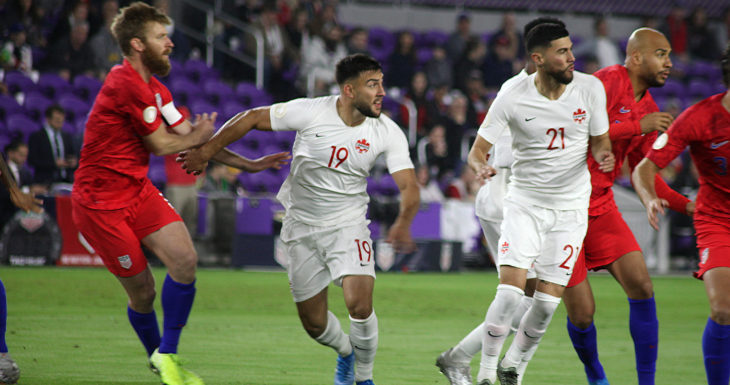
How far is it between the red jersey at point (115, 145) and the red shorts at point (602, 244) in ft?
9.36

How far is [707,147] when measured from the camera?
5668 millimetres

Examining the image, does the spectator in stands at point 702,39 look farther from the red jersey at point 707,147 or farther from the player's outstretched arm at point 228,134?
the player's outstretched arm at point 228,134

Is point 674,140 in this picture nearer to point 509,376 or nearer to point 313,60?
point 509,376

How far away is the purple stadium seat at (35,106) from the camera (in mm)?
16391

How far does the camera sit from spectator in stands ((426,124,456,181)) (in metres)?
18.3

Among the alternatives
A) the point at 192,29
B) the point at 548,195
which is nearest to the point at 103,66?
the point at 192,29

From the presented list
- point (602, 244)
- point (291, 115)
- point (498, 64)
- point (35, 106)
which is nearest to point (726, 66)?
point (602, 244)

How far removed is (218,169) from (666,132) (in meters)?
11.2

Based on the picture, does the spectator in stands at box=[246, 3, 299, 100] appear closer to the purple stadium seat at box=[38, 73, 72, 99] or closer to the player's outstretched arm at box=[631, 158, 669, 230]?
the purple stadium seat at box=[38, 73, 72, 99]

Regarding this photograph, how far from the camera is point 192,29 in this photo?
20234mm

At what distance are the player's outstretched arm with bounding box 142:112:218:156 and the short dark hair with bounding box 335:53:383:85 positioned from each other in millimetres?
864

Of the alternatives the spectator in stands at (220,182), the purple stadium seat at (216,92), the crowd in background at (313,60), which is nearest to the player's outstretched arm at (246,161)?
the crowd in background at (313,60)

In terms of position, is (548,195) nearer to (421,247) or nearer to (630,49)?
(630,49)

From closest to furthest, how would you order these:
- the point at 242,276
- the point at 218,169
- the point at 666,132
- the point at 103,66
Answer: the point at 666,132
the point at 242,276
the point at 218,169
the point at 103,66
